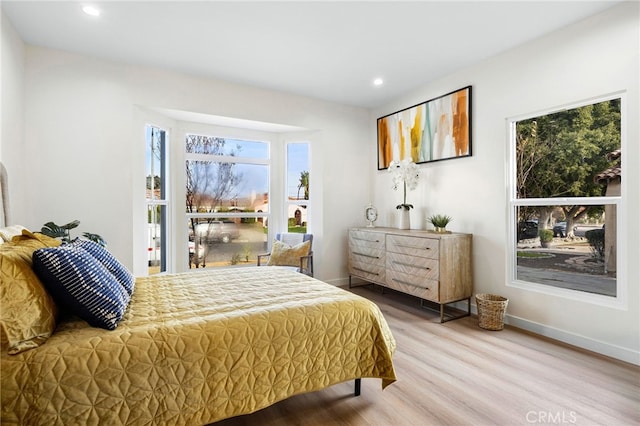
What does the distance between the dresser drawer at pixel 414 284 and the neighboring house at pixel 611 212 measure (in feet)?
4.42

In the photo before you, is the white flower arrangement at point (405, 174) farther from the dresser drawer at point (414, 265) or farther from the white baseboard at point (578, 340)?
the white baseboard at point (578, 340)

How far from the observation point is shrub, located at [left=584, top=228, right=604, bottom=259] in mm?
2605

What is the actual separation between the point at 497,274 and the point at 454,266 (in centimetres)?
44

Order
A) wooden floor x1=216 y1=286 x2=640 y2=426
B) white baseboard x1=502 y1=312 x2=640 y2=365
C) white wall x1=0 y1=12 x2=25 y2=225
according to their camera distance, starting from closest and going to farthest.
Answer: wooden floor x1=216 y1=286 x2=640 y2=426, white baseboard x1=502 y1=312 x2=640 y2=365, white wall x1=0 y1=12 x2=25 y2=225

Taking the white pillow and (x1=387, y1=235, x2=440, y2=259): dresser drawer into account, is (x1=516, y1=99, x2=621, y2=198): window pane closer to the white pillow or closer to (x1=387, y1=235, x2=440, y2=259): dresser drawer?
(x1=387, y1=235, x2=440, y2=259): dresser drawer

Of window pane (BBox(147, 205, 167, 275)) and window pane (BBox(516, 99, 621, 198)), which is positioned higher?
window pane (BBox(516, 99, 621, 198))

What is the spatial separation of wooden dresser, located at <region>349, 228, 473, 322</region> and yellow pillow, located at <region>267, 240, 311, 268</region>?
88cm

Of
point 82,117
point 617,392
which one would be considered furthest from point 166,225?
point 617,392

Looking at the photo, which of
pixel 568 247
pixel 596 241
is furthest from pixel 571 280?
pixel 596 241

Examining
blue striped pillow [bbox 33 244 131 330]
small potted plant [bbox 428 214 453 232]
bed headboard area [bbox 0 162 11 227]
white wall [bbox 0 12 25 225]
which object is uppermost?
white wall [bbox 0 12 25 225]

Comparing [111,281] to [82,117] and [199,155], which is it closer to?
[82,117]

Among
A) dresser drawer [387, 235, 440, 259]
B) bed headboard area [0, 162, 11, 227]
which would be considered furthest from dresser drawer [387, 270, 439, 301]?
bed headboard area [0, 162, 11, 227]

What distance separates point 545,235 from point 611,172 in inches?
29.1

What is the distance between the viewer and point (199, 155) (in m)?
4.30
